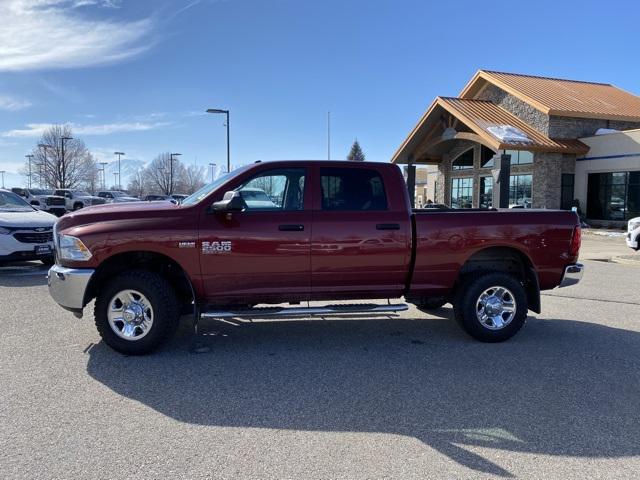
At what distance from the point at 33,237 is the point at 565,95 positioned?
2754cm

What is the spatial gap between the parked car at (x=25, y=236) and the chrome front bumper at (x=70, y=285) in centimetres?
590

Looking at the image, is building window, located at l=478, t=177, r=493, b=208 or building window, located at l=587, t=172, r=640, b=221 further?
building window, located at l=478, t=177, r=493, b=208

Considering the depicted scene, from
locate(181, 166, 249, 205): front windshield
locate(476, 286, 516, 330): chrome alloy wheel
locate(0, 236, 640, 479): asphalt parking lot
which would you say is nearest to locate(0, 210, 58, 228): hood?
locate(0, 236, 640, 479): asphalt parking lot

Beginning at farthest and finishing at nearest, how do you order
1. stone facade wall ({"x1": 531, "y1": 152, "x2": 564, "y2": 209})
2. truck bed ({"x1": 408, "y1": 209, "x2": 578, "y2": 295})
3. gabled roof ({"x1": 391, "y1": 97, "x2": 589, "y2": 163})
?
stone facade wall ({"x1": 531, "y1": 152, "x2": 564, "y2": 209}) → gabled roof ({"x1": 391, "y1": 97, "x2": 589, "y2": 163}) → truck bed ({"x1": 408, "y1": 209, "x2": 578, "y2": 295})

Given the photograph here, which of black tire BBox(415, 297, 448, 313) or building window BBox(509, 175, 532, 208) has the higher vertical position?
building window BBox(509, 175, 532, 208)

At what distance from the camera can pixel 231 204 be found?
5055 millimetres

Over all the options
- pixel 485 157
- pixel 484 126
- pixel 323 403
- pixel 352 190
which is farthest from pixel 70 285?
pixel 485 157

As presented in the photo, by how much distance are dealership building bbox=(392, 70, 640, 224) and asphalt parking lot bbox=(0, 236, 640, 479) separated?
58.1 feet

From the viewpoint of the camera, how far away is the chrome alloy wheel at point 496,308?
19.3 feet

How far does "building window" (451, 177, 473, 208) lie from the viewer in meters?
31.0

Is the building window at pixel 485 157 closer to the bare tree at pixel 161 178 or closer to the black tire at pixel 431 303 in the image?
the black tire at pixel 431 303

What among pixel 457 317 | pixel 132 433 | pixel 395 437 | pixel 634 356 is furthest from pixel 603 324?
pixel 132 433

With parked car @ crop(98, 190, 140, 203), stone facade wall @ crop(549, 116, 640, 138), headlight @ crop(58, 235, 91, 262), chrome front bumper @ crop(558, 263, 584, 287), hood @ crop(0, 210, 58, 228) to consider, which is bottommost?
chrome front bumper @ crop(558, 263, 584, 287)

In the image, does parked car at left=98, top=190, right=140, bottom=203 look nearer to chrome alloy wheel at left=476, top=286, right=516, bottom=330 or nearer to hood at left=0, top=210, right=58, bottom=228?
hood at left=0, top=210, right=58, bottom=228
